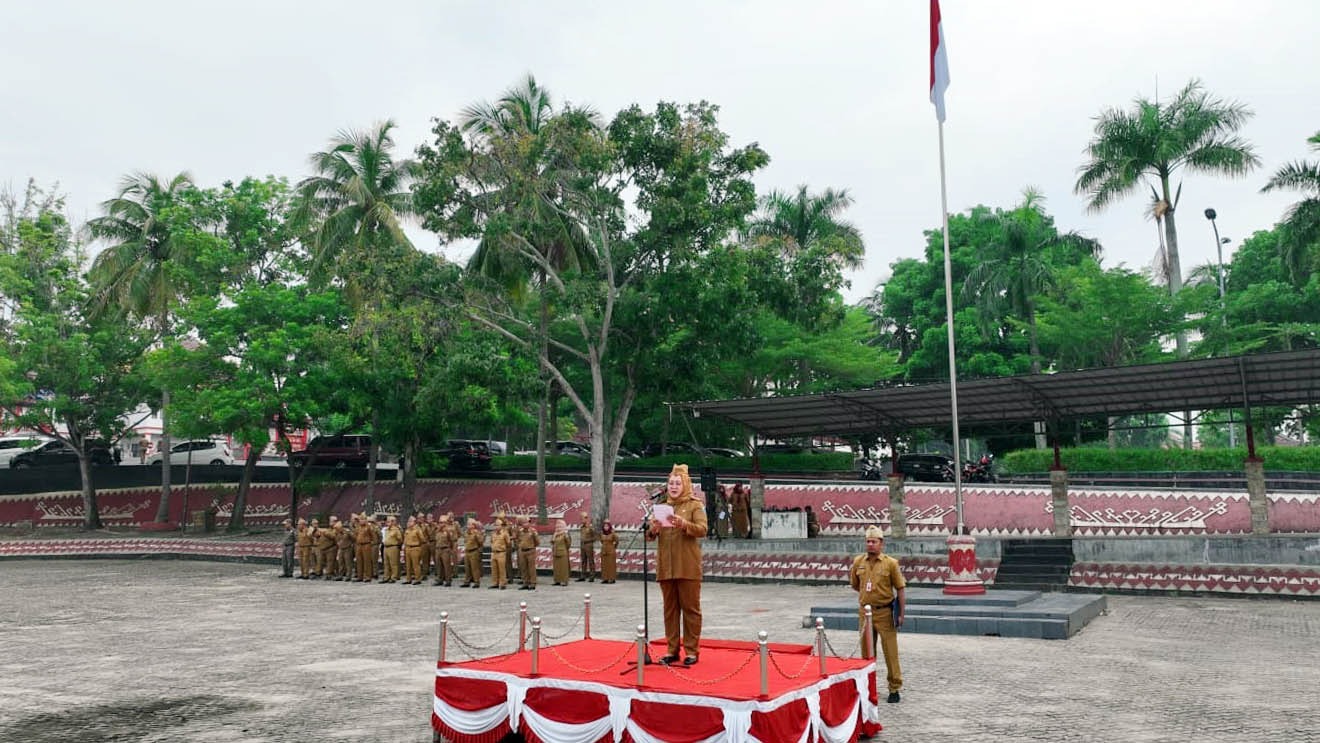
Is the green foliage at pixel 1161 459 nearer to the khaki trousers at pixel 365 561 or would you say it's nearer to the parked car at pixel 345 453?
the khaki trousers at pixel 365 561

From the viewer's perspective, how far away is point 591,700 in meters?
8.66

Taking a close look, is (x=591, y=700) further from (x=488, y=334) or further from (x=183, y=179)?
(x=183, y=179)

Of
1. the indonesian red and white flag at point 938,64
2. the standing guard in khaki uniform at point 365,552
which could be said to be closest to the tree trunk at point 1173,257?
the indonesian red and white flag at point 938,64

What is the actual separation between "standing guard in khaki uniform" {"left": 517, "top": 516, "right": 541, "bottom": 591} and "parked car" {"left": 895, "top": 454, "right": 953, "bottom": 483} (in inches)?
660

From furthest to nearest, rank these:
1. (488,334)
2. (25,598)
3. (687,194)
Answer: (488,334) < (687,194) < (25,598)

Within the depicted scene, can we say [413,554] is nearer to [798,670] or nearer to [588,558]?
[588,558]

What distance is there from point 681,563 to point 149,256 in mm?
37167

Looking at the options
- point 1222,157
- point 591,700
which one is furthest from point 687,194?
point 1222,157

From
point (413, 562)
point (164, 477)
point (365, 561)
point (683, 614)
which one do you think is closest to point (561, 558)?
point (413, 562)

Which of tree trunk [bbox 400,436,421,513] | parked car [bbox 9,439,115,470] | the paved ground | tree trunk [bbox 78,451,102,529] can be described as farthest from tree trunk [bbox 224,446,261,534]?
the paved ground

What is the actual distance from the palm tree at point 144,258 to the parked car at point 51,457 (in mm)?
7311

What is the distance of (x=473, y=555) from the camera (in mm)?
25172

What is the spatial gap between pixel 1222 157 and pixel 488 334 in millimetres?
29062

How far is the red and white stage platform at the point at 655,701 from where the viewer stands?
7934 millimetres
